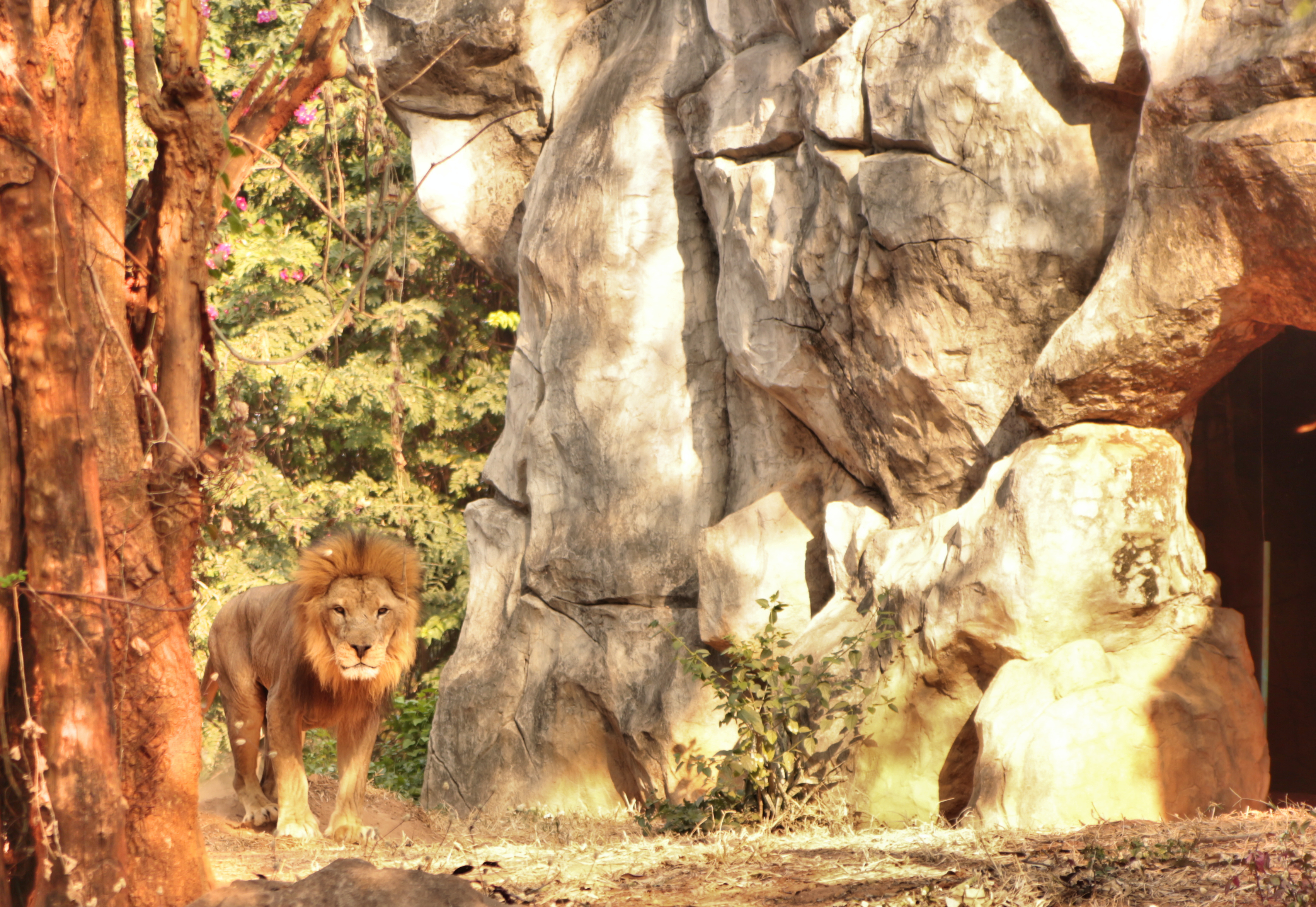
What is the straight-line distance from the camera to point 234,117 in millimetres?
3840

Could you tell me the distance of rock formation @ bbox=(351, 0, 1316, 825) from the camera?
5.28m

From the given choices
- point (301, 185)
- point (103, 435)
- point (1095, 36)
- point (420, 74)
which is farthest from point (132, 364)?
point (1095, 36)

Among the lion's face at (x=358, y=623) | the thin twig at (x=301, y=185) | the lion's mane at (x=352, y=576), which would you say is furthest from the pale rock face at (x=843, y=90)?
the thin twig at (x=301, y=185)

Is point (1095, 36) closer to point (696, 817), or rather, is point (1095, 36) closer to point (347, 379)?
point (696, 817)

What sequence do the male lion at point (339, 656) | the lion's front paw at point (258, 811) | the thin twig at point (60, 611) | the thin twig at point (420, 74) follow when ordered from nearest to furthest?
the thin twig at point (60, 611) < the thin twig at point (420, 74) < the male lion at point (339, 656) < the lion's front paw at point (258, 811)

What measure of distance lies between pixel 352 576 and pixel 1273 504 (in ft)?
19.0

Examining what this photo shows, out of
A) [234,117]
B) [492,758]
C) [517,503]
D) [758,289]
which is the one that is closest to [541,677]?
[492,758]

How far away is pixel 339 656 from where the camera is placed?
6324mm

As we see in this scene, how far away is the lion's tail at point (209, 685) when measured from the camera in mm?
6266

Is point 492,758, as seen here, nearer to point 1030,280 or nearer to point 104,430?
point 1030,280

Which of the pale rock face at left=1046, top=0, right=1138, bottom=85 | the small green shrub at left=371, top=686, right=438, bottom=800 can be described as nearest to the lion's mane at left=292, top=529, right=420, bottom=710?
the pale rock face at left=1046, top=0, right=1138, bottom=85

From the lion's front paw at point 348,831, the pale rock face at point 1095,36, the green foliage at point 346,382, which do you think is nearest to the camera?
the pale rock face at point 1095,36

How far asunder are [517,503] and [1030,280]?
466cm

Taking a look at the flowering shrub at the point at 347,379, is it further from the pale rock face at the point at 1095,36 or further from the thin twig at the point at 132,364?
the thin twig at the point at 132,364
